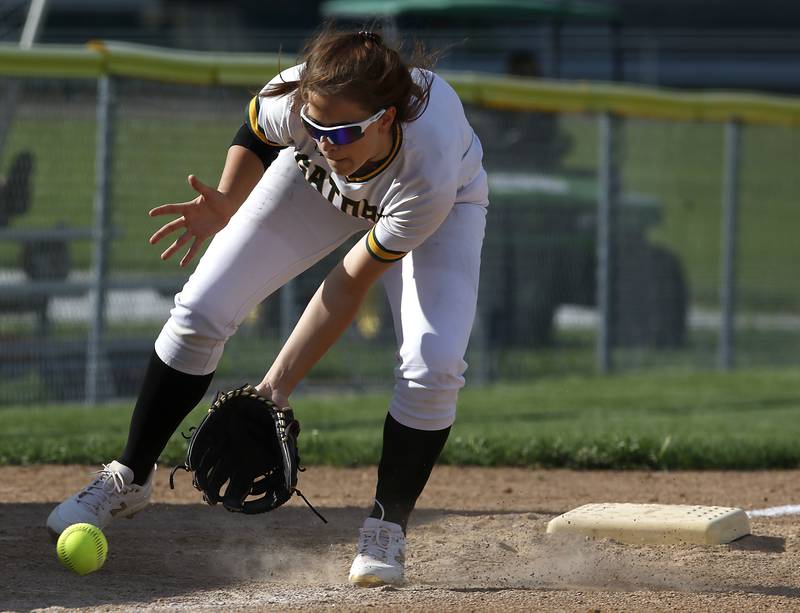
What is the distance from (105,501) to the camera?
3.97 meters

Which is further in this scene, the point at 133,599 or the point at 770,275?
the point at 770,275

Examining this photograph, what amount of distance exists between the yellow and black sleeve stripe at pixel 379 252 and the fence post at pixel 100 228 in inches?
165

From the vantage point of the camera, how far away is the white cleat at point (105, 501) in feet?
12.8

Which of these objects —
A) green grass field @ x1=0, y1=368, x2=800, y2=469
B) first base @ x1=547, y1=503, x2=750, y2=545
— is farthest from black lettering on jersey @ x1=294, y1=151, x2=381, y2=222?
green grass field @ x1=0, y1=368, x2=800, y2=469

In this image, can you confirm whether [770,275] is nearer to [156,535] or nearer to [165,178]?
[165,178]

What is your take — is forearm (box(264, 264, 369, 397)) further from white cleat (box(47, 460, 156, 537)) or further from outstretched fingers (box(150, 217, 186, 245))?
white cleat (box(47, 460, 156, 537))

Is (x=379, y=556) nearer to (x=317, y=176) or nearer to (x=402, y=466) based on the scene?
(x=402, y=466)

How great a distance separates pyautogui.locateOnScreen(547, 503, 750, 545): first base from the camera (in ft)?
14.1

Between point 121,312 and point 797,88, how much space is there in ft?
49.0

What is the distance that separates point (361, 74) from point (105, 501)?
1.50m

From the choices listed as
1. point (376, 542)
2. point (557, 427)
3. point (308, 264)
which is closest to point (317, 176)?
point (308, 264)

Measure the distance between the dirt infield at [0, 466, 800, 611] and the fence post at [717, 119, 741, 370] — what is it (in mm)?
4589

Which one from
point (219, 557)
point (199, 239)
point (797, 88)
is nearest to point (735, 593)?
point (219, 557)

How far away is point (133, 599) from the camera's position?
139 inches
